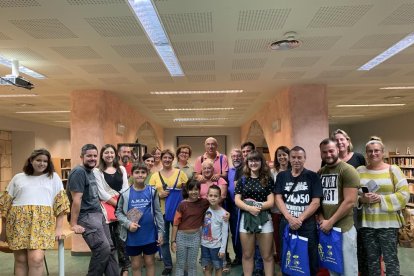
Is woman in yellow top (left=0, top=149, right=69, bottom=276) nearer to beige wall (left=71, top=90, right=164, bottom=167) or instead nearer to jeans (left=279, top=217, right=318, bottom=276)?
jeans (left=279, top=217, right=318, bottom=276)

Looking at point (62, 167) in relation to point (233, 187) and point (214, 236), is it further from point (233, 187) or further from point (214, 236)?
point (214, 236)

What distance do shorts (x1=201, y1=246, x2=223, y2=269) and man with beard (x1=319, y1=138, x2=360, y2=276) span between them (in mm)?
1022

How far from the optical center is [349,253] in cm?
273

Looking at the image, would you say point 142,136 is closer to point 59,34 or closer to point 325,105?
point 325,105

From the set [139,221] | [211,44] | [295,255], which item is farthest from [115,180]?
[295,255]

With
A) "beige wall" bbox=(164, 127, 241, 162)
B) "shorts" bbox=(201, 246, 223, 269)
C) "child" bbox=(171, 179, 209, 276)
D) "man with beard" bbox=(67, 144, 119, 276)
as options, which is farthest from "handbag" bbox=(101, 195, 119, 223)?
"beige wall" bbox=(164, 127, 241, 162)

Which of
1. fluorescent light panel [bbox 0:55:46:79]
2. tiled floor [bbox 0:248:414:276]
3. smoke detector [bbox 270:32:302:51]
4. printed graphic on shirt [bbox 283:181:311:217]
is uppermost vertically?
fluorescent light panel [bbox 0:55:46:79]

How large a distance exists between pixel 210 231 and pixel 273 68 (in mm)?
2548

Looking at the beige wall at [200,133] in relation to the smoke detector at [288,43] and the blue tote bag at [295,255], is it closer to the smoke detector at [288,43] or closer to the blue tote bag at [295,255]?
the smoke detector at [288,43]

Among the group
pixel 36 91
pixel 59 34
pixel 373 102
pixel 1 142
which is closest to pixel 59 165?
pixel 1 142

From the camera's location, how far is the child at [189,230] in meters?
3.27

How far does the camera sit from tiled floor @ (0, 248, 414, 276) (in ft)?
13.5

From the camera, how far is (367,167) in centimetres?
307

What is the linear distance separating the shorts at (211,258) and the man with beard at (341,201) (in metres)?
1.02
